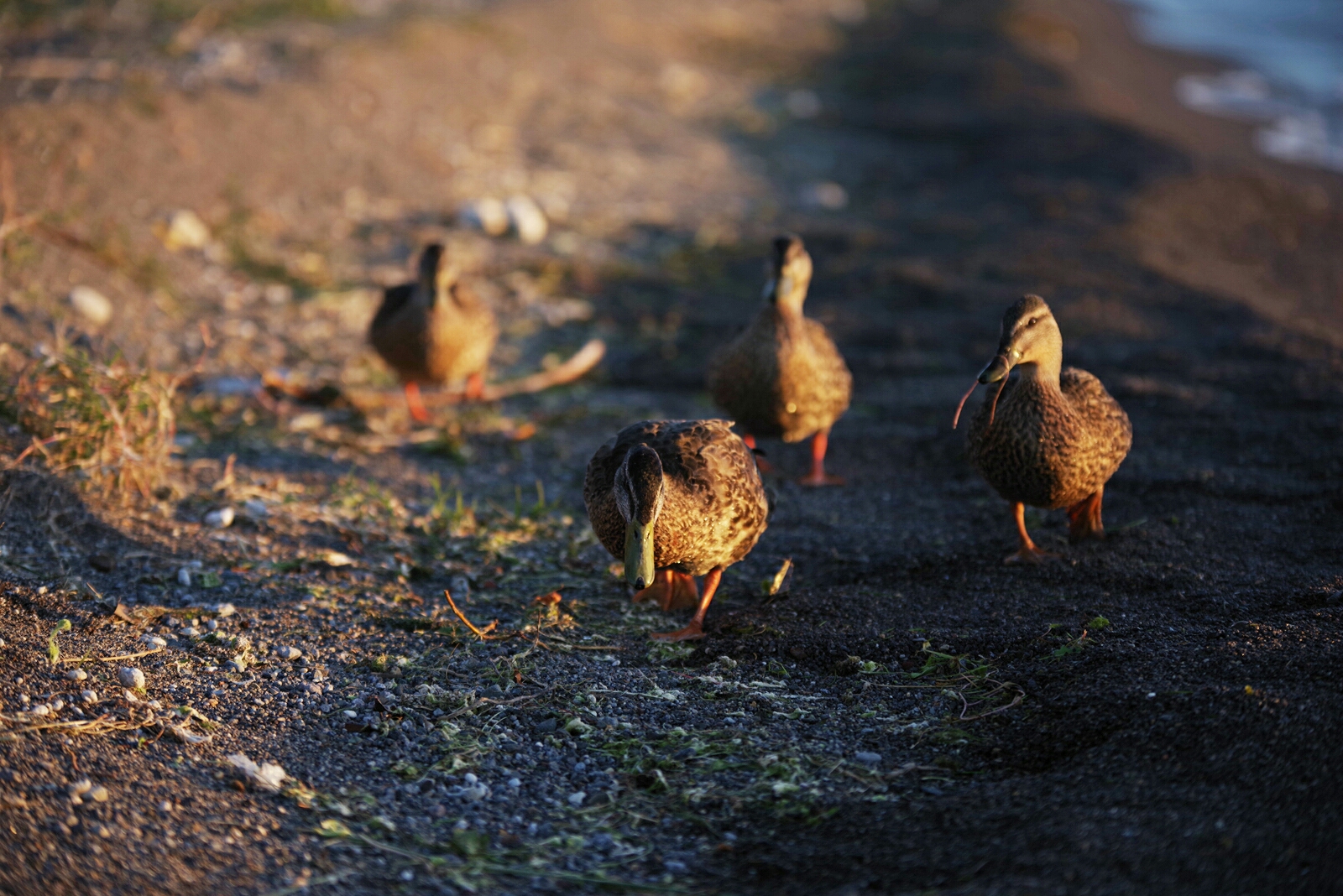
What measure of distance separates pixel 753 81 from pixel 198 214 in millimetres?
10057

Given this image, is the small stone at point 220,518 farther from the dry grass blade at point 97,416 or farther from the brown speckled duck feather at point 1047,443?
the brown speckled duck feather at point 1047,443

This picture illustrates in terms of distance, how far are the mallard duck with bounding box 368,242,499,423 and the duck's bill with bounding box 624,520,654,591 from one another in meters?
3.30

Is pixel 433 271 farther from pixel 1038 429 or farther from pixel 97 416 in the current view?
pixel 1038 429

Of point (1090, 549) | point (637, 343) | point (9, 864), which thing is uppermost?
point (9, 864)

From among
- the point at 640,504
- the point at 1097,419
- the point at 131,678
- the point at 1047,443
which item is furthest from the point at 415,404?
the point at 1097,419

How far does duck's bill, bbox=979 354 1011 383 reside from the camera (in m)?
4.64

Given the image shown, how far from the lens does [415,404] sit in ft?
24.2

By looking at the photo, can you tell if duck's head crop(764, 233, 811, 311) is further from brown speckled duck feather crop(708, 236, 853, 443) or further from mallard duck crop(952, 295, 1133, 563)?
mallard duck crop(952, 295, 1133, 563)

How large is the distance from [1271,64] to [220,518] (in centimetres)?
1964

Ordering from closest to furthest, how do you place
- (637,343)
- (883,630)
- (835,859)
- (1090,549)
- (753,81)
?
(835,859) < (883,630) < (1090,549) < (637,343) < (753,81)

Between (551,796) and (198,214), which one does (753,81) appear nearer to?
(198,214)

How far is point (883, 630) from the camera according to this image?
4.53 m

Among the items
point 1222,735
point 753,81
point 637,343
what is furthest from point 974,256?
point 753,81

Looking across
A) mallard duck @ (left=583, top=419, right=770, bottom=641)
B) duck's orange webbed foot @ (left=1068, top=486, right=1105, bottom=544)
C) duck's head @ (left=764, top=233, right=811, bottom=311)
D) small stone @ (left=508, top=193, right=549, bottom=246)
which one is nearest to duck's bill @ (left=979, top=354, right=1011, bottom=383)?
duck's orange webbed foot @ (left=1068, top=486, right=1105, bottom=544)
